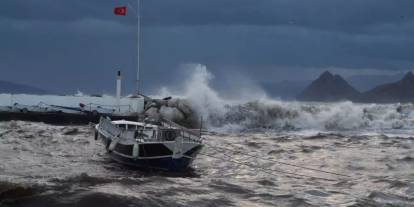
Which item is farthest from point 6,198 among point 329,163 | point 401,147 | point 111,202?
point 401,147

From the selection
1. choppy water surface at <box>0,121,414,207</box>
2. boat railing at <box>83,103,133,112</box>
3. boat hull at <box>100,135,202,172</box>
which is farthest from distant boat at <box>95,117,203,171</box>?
boat railing at <box>83,103,133,112</box>

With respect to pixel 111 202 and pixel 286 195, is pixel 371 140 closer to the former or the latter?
pixel 286 195

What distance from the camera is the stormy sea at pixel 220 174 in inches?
712

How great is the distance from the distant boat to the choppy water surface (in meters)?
0.63

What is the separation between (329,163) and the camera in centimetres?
2877

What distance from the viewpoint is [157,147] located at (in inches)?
981

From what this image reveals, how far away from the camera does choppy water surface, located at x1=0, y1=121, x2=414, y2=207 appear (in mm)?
17844

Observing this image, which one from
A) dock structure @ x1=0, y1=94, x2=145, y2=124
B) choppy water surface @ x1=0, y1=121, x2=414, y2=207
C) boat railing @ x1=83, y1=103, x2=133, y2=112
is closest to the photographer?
choppy water surface @ x1=0, y1=121, x2=414, y2=207

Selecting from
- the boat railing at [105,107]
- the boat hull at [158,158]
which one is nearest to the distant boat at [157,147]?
the boat hull at [158,158]

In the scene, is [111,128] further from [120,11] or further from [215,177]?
[120,11]

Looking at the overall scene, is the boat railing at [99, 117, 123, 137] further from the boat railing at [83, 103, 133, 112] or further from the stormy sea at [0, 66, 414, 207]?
the boat railing at [83, 103, 133, 112]

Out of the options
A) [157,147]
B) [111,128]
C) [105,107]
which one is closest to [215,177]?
[157,147]

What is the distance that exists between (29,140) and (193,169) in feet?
43.6

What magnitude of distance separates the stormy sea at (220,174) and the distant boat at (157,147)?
0.51 meters
